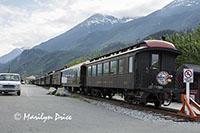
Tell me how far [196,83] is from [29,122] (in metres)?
14.0

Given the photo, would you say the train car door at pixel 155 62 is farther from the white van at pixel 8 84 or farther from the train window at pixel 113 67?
the white van at pixel 8 84

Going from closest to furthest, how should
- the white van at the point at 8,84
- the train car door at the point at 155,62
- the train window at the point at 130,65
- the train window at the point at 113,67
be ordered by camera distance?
the train car door at the point at 155,62, the train window at the point at 130,65, the train window at the point at 113,67, the white van at the point at 8,84

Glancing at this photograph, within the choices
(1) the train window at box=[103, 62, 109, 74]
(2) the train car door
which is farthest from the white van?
(2) the train car door

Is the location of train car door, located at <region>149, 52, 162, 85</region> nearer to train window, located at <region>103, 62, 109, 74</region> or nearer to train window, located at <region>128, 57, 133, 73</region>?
train window, located at <region>128, 57, 133, 73</region>

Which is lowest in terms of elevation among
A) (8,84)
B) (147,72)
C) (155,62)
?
(8,84)

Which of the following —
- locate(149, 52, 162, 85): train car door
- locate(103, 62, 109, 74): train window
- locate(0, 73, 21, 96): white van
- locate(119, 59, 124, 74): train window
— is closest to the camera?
locate(149, 52, 162, 85): train car door

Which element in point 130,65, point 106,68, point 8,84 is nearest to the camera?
point 130,65

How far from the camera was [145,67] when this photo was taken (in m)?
12.6

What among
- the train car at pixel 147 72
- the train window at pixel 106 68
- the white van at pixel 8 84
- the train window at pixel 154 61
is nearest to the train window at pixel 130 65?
the train car at pixel 147 72

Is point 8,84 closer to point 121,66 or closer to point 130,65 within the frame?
point 121,66

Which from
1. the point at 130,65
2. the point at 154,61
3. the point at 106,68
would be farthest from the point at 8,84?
the point at 154,61

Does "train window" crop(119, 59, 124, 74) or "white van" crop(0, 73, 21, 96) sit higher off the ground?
"train window" crop(119, 59, 124, 74)

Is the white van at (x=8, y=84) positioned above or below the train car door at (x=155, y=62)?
below

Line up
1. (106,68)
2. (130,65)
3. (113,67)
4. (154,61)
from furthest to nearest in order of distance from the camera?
(106,68) < (113,67) < (130,65) < (154,61)
